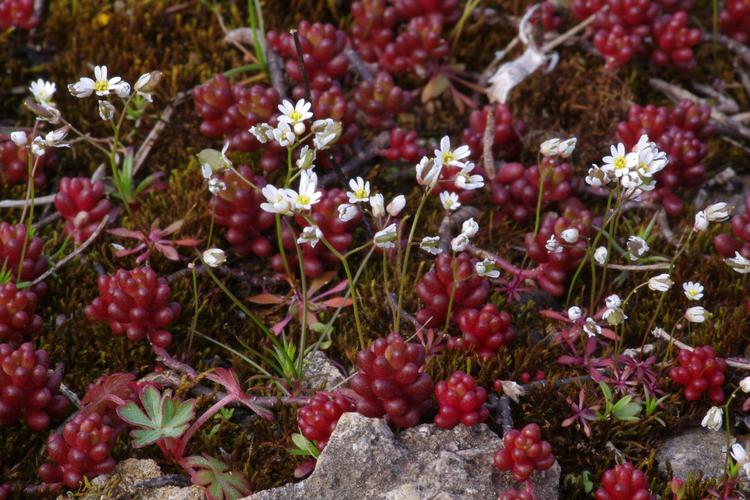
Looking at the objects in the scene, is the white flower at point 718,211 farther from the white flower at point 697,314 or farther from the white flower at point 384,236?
the white flower at point 384,236

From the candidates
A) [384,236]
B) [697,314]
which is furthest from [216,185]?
[697,314]

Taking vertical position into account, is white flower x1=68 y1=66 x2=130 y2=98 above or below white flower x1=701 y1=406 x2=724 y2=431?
above

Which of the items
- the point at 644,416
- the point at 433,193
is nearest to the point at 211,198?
the point at 433,193

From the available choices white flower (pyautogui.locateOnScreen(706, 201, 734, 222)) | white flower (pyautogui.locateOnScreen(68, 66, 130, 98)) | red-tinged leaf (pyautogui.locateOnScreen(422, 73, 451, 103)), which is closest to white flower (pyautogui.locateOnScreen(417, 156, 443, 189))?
white flower (pyautogui.locateOnScreen(706, 201, 734, 222))

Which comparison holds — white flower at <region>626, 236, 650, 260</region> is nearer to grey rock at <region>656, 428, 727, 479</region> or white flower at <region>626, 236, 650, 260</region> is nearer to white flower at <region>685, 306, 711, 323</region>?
white flower at <region>685, 306, 711, 323</region>

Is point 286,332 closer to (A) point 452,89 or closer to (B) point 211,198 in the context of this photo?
(B) point 211,198

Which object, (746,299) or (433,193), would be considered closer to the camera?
(746,299)

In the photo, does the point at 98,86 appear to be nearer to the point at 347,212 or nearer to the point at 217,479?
the point at 347,212
